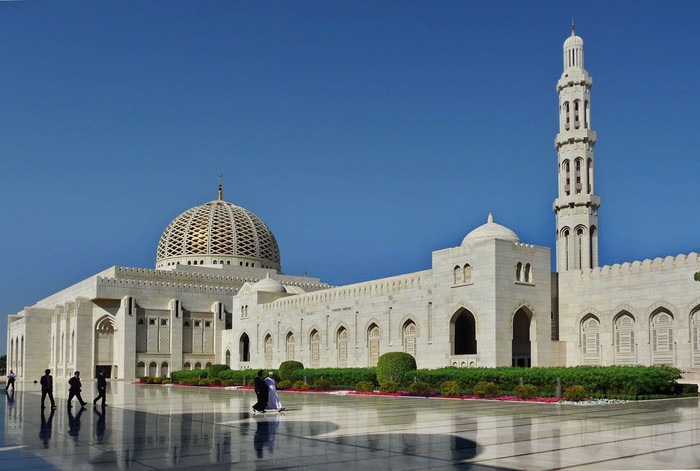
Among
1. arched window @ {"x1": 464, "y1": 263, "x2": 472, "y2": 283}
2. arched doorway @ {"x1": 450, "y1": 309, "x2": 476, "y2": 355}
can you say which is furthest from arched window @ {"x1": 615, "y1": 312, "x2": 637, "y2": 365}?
arched doorway @ {"x1": 450, "y1": 309, "x2": 476, "y2": 355}

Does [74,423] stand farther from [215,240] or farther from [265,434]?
[215,240]

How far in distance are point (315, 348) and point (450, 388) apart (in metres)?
19.3

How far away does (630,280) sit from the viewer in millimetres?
29266

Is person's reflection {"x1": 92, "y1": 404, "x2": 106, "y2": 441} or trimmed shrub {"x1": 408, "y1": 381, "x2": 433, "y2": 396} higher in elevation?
person's reflection {"x1": 92, "y1": 404, "x2": 106, "y2": 441}

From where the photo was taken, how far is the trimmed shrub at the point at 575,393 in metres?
20.3

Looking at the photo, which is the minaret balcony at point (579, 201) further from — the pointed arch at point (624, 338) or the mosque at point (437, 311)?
the pointed arch at point (624, 338)

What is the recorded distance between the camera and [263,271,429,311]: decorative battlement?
118ft

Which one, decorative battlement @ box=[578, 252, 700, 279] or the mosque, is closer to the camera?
decorative battlement @ box=[578, 252, 700, 279]

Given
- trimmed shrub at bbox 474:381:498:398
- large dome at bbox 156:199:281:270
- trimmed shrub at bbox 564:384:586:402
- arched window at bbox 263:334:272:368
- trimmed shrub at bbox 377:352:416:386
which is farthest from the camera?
large dome at bbox 156:199:281:270

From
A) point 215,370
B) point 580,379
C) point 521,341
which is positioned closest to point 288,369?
point 215,370

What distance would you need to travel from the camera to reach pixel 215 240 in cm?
6003

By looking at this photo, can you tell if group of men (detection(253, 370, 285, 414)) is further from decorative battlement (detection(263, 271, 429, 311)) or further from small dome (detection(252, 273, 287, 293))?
small dome (detection(252, 273, 287, 293))

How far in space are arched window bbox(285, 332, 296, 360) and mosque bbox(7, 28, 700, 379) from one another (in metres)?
0.06

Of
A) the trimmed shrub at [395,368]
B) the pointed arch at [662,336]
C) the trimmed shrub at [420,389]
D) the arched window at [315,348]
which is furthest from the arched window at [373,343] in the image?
the pointed arch at [662,336]
